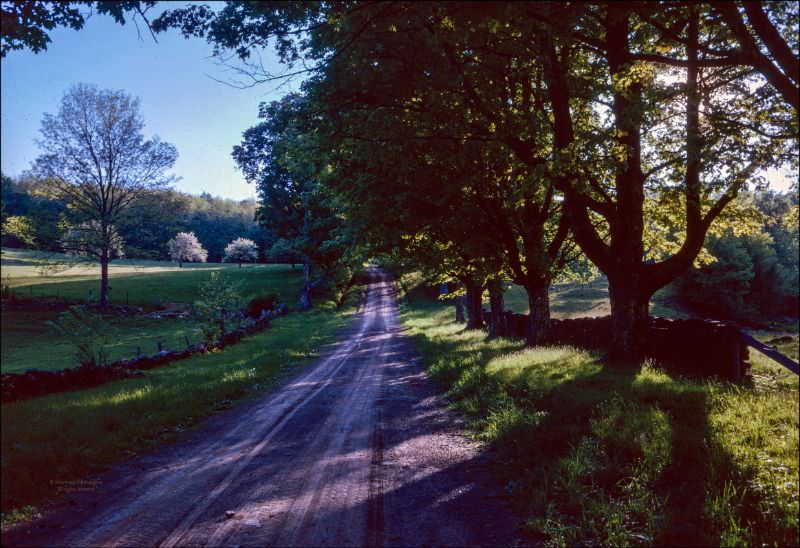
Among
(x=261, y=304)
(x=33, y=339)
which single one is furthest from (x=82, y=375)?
(x=261, y=304)

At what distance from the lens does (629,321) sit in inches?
443

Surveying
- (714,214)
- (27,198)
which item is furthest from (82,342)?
(714,214)

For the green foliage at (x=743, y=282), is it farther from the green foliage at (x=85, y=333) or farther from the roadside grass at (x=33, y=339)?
the roadside grass at (x=33, y=339)

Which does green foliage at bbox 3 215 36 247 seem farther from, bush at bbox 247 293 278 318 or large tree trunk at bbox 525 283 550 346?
bush at bbox 247 293 278 318

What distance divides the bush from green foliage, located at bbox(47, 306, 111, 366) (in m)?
30.0

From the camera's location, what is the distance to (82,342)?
10820 millimetres

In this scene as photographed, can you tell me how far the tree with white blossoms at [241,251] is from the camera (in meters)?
85.4

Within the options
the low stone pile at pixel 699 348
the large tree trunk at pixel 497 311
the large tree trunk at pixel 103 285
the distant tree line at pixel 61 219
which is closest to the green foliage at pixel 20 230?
the distant tree line at pixel 61 219

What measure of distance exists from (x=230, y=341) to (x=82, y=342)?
1372 cm

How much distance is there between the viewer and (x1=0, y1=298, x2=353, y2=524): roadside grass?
383cm

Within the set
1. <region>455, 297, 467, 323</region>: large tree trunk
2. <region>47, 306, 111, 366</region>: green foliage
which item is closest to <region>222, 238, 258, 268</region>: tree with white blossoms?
<region>455, 297, 467, 323</region>: large tree trunk

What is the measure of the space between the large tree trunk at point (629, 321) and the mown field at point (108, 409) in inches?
410

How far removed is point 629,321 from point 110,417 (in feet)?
40.0

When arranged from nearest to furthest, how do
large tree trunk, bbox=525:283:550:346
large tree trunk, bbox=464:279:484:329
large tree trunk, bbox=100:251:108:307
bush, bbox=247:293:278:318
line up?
large tree trunk, bbox=100:251:108:307, large tree trunk, bbox=525:283:550:346, large tree trunk, bbox=464:279:484:329, bush, bbox=247:293:278:318
